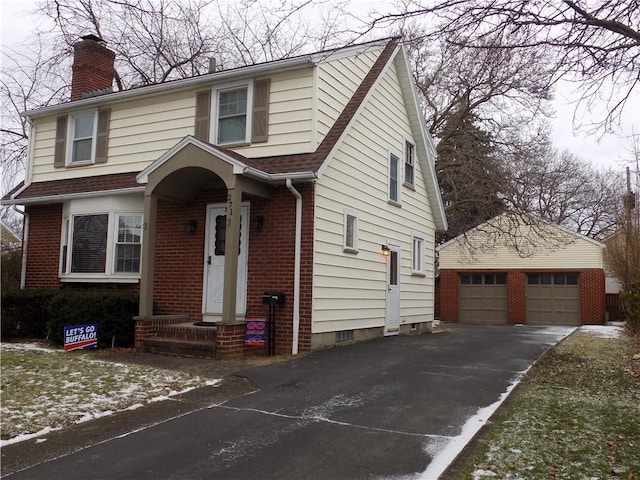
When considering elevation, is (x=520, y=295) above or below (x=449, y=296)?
above

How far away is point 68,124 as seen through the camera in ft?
44.7

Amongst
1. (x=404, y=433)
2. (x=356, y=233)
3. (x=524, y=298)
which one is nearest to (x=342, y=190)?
(x=356, y=233)

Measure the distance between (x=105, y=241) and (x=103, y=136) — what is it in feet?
8.74

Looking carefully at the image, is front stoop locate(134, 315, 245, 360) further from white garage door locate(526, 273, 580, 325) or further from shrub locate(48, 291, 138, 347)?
white garage door locate(526, 273, 580, 325)

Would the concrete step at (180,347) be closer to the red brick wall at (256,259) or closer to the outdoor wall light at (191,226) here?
the red brick wall at (256,259)

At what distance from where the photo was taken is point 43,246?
13500 mm

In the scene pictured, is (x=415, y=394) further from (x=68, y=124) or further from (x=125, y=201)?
(x=68, y=124)

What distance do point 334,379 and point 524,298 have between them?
19224mm

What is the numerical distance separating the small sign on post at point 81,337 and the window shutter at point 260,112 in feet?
15.4

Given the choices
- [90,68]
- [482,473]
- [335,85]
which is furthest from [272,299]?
[90,68]

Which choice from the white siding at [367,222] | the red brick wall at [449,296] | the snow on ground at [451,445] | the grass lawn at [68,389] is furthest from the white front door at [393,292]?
the red brick wall at [449,296]

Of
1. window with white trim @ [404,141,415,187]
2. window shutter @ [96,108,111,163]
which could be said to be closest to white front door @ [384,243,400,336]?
window with white trim @ [404,141,415,187]

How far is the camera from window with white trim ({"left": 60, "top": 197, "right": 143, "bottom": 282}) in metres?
12.1

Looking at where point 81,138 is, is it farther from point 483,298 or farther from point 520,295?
point 520,295
